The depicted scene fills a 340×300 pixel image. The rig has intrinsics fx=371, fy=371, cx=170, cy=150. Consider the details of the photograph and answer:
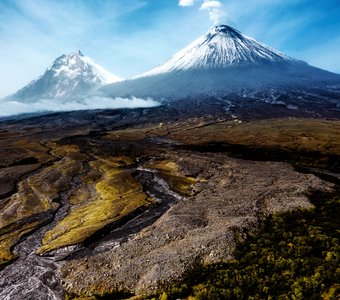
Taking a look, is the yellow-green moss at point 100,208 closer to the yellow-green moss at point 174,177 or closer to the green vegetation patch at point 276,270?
the yellow-green moss at point 174,177

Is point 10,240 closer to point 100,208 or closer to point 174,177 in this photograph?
point 100,208

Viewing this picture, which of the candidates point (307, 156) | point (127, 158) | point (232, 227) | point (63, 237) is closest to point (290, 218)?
point (232, 227)

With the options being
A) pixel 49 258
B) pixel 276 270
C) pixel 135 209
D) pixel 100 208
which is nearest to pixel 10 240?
pixel 49 258

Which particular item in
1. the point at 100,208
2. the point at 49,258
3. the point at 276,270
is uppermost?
the point at 276,270

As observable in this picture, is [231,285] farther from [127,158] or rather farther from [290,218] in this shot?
[127,158]

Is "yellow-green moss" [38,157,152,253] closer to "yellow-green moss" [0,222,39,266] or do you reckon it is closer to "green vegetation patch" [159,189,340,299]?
"yellow-green moss" [0,222,39,266]

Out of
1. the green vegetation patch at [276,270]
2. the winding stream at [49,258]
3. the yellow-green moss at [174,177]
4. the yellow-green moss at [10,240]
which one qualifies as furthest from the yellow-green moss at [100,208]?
the green vegetation patch at [276,270]
